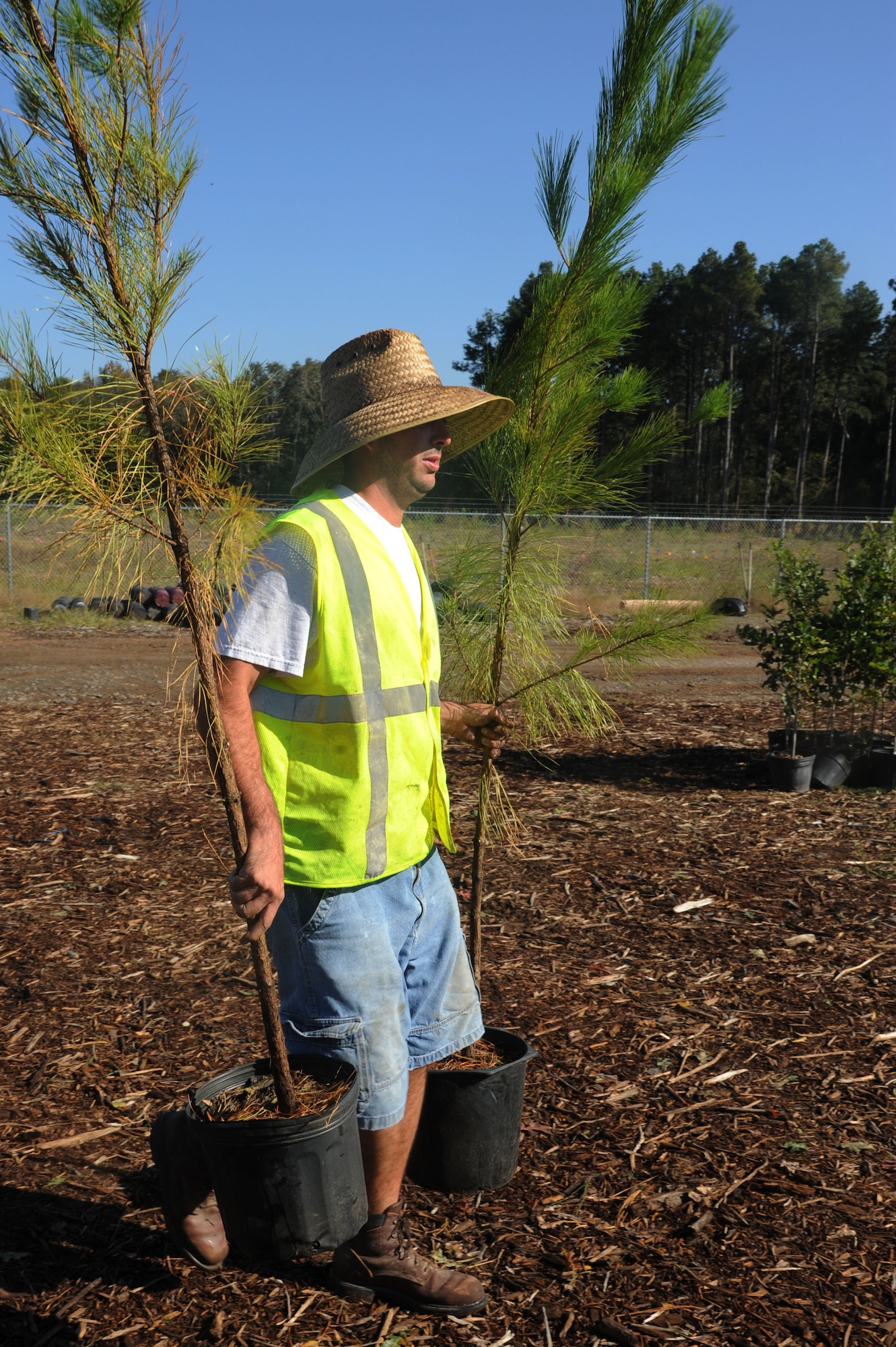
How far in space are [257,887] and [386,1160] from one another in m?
0.79

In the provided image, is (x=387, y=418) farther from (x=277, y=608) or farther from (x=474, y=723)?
(x=474, y=723)

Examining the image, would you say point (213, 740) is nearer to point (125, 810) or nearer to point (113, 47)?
point (113, 47)

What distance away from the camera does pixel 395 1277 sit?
222cm

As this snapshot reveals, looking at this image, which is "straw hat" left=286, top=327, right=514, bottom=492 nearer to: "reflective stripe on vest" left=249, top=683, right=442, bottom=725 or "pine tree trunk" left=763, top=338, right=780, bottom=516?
"reflective stripe on vest" left=249, top=683, right=442, bottom=725

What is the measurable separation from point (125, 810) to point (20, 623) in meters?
9.21

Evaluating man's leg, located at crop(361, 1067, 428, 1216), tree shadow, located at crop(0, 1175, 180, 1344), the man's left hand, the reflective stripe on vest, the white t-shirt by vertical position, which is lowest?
tree shadow, located at crop(0, 1175, 180, 1344)

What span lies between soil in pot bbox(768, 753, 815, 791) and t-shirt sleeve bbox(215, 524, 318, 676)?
5.00 m

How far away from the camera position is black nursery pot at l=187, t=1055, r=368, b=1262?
6.32ft

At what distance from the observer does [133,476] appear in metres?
1.82

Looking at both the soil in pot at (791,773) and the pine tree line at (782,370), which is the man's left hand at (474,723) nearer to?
the soil in pot at (791,773)

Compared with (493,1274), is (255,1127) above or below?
above

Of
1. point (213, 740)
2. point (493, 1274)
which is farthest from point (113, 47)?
point (493, 1274)

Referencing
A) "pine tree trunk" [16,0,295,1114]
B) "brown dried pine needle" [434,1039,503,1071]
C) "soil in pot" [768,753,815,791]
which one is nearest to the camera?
"pine tree trunk" [16,0,295,1114]

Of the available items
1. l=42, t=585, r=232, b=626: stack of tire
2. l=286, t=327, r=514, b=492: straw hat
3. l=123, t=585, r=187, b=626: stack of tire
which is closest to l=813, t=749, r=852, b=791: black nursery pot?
l=286, t=327, r=514, b=492: straw hat
